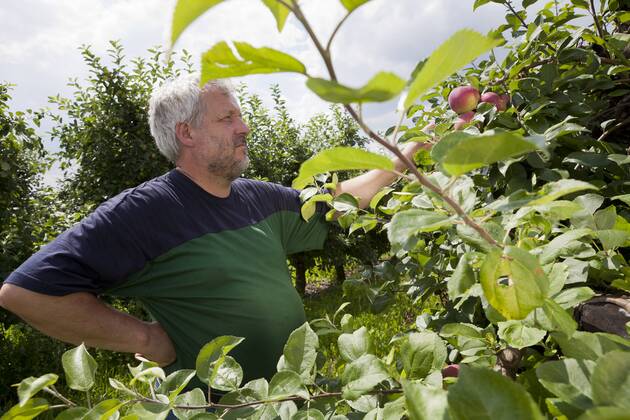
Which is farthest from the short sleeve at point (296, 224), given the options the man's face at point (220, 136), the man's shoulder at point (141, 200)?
the man's shoulder at point (141, 200)

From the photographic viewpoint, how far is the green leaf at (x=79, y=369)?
2.07 feet

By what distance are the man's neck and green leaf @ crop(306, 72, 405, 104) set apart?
1.58 meters

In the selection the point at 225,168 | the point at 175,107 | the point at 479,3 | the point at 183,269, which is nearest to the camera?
the point at 479,3

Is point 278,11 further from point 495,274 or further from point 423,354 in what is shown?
point 423,354

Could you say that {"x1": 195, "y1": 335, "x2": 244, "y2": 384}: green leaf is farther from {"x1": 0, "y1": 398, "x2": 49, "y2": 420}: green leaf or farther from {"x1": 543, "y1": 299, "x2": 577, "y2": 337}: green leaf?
{"x1": 543, "y1": 299, "x2": 577, "y2": 337}: green leaf

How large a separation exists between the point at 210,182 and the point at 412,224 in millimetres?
1540

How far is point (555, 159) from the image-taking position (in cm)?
102

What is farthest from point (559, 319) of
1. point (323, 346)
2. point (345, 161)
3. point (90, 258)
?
point (323, 346)

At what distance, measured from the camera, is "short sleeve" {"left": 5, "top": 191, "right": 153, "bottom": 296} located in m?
1.37

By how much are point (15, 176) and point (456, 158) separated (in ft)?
16.2

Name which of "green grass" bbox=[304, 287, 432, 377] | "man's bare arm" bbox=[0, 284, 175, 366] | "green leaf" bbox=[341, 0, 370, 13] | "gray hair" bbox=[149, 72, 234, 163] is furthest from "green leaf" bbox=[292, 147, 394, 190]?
"green grass" bbox=[304, 287, 432, 377]

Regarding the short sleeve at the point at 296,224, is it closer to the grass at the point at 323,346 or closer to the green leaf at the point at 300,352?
the grass at the point at 323,346

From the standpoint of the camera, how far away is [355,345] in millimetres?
644

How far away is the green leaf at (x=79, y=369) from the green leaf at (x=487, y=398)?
509 mm
